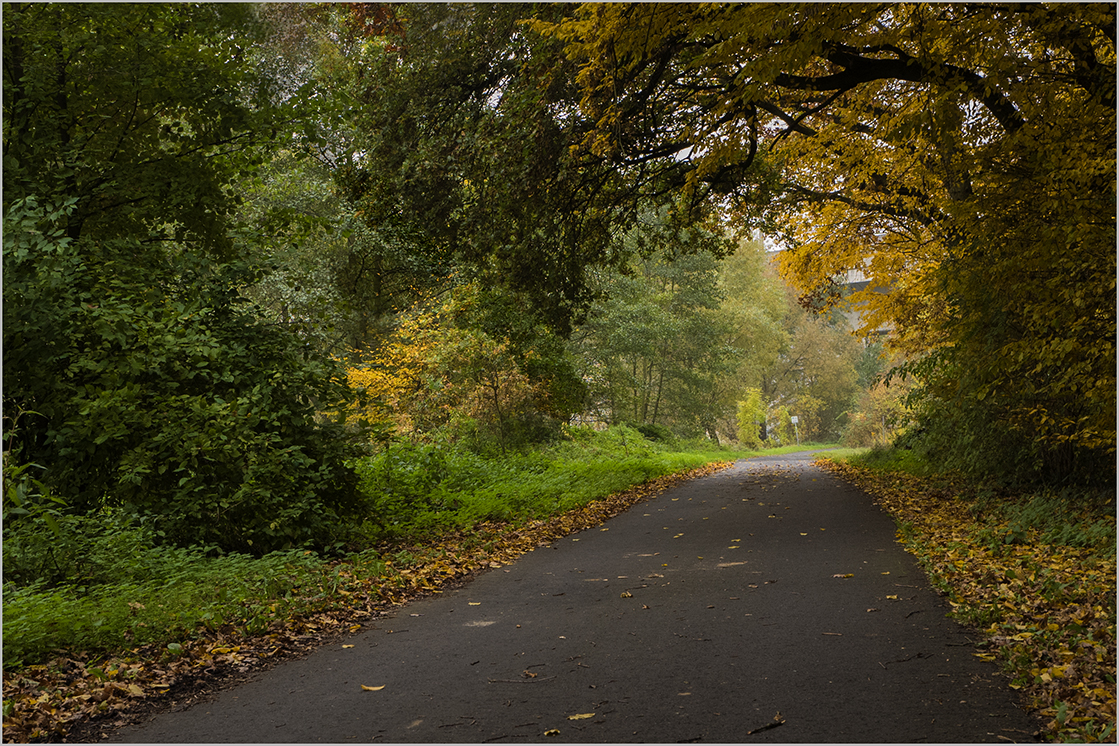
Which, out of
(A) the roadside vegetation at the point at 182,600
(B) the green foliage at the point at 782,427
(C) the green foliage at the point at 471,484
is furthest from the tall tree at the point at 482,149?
(B) the green foliage at the point at 782,427

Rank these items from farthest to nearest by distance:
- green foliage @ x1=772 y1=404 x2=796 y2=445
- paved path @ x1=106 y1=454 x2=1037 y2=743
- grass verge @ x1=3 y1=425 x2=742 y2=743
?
green foliage @ x1=772 y1=404 x2=796 y2=445, grass verge @ x1=3 y1=425 x2=742 y2=743, paved path @ x1=106 y1=454 x2=1037 y2=743

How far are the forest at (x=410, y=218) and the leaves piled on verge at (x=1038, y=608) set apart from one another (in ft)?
1.14

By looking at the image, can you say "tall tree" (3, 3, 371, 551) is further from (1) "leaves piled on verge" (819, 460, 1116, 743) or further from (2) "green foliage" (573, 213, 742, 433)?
(2) "green foliage" (573, 213, 742, 433)

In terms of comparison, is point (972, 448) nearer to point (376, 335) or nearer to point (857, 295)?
point (857, 295)

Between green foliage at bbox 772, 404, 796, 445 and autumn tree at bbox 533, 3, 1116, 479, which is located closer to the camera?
autumn tree at bbox 533, 3, 1116, 479

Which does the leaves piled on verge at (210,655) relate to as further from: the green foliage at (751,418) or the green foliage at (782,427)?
the green foliage at (782,427)

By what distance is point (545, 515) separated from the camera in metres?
12.9

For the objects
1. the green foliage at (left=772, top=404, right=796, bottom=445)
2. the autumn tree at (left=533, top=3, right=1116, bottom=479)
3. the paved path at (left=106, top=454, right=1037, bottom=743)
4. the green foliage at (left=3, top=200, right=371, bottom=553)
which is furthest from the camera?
the green foliage at (left=772, top=404, right=796, bottom=445)

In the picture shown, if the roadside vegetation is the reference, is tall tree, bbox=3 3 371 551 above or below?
above

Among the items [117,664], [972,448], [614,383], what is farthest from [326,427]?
[614,383]

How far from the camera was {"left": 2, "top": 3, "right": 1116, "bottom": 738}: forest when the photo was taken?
766 centimetres

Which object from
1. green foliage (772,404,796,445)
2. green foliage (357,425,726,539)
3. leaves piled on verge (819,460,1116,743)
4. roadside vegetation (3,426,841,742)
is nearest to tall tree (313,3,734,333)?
green foliage (357,425,726,539)

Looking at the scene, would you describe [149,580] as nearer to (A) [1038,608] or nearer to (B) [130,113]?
(B) [130,113]

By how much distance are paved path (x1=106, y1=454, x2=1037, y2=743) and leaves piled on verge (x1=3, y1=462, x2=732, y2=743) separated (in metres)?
0.30
